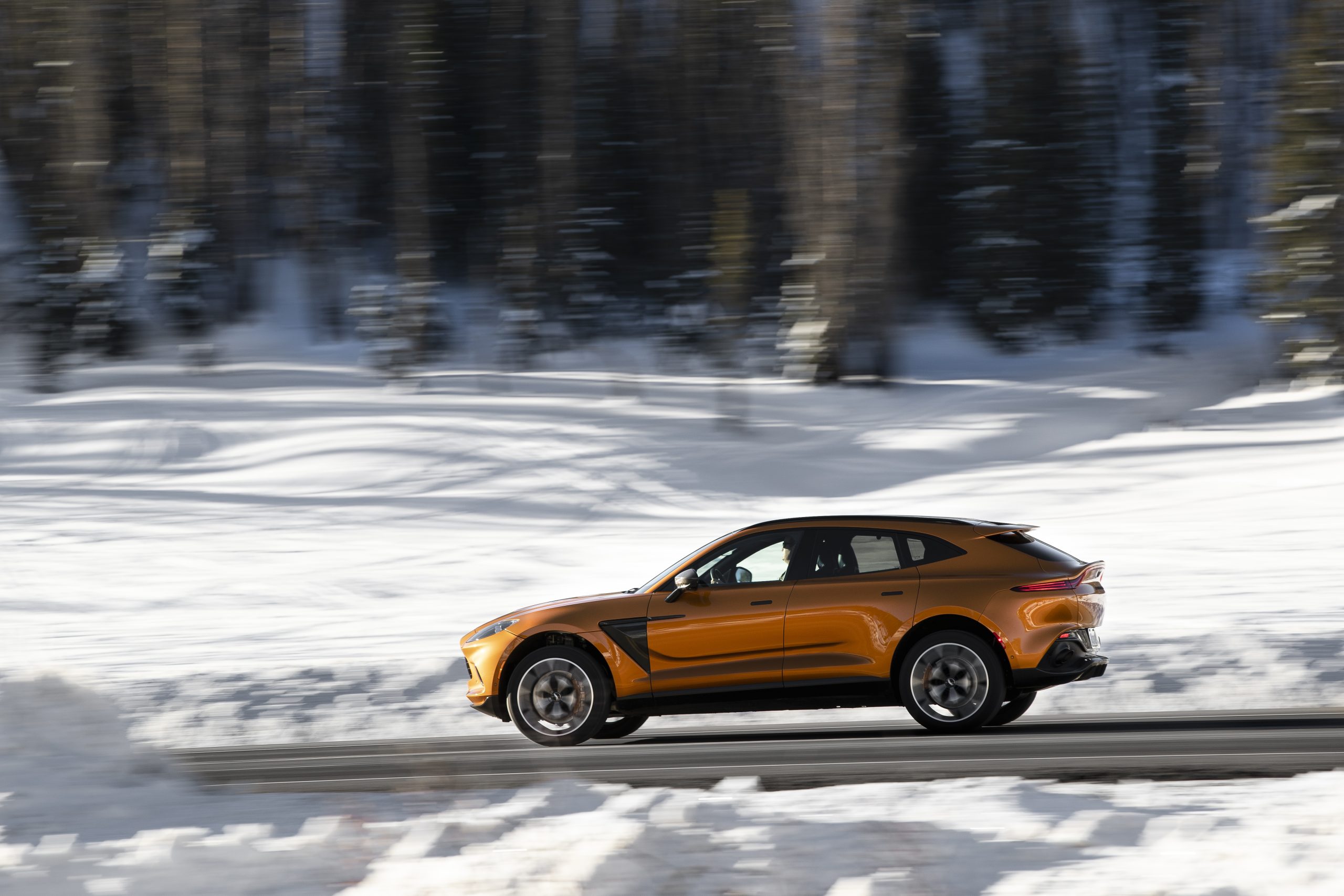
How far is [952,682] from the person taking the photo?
28.7 ft

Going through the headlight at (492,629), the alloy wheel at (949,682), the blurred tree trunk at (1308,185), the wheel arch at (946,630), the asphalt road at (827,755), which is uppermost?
the blurred tree trunk at (1308,185)

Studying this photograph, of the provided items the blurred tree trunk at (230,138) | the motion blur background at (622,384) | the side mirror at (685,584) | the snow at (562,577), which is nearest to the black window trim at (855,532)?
the side mirror at (685,584)

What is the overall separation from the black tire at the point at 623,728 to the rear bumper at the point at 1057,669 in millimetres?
2377

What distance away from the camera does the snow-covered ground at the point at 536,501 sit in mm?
11273

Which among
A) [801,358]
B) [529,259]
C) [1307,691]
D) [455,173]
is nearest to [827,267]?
[801,358]

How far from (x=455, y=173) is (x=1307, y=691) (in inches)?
1366

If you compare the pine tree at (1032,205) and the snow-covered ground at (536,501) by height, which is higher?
the pine tree at (1032,205)

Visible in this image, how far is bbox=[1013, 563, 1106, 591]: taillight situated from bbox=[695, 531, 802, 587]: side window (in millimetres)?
1380

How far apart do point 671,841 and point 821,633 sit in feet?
11.7

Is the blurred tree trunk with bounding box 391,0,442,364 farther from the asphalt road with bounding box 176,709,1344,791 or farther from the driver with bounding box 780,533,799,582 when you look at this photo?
the driver with bounding box 780,533,799,582

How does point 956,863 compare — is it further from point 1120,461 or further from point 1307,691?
point 1120,461

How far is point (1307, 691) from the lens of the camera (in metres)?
10.5

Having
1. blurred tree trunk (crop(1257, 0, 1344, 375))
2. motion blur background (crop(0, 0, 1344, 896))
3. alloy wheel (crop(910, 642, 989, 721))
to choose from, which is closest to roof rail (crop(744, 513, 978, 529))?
alloy wheel (crop(910, 642, 989, 721))

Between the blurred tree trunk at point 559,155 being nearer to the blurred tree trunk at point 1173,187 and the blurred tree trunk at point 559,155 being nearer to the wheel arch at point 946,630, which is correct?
the blurred tree trunk at point 1173,187
